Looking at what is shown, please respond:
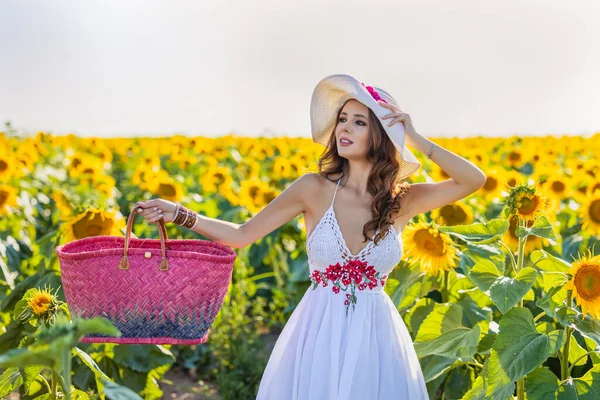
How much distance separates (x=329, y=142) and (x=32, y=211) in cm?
355

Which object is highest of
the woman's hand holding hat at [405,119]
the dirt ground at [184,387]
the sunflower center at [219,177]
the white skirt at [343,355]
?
the woman's hand holding hat at [405,119]

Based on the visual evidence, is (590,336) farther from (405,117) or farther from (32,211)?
(32,211)

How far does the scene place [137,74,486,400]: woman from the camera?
313 centimetres

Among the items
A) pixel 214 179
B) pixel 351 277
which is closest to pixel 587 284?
pixel 351 277

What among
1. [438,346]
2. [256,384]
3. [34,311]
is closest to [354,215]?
[438,346]

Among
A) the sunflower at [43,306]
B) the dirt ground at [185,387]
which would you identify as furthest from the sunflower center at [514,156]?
the sunflower at [43,306]

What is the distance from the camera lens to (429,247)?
3.80 metres

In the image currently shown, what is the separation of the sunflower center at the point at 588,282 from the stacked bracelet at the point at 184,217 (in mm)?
1421

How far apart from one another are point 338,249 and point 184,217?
0.59 m

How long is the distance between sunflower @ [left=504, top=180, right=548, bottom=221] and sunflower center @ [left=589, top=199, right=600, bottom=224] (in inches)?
87.2

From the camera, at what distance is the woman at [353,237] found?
3.13 metres

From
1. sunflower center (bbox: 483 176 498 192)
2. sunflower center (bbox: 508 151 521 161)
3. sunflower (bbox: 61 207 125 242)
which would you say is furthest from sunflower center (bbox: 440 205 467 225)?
sunflower center (bbox: 508 151 521 161)

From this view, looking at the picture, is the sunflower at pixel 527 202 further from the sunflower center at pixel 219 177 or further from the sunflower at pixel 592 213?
the sunflower center at pixel 219 177

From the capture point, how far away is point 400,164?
3.44 meters
